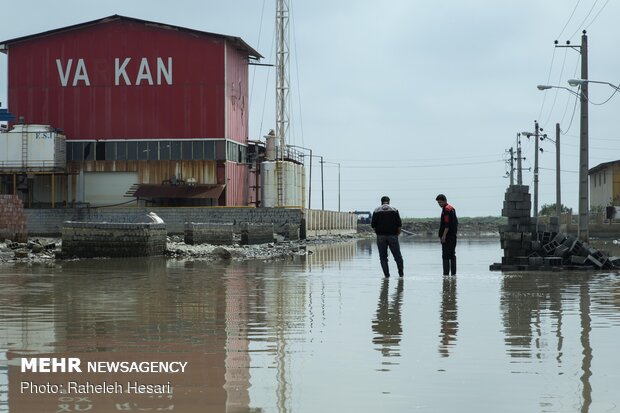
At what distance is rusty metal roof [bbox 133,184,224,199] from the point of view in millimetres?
59000

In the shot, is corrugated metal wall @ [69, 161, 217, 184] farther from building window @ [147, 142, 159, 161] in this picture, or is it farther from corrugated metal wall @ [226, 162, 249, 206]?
corrugated metal wall @ [226, 162, 249, 206]

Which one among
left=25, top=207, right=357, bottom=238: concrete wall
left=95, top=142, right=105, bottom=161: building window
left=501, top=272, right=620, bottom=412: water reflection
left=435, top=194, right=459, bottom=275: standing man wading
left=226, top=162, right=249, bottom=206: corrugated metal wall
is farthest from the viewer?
left=226, top=162, right=249, bottom=206: corrugated metal wall

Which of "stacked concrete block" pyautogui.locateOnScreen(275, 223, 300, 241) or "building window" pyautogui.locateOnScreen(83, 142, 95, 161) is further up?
"building window" pyautogui.locateOnScreen(83, 142, 95, 161)

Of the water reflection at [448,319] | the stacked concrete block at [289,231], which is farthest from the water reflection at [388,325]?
the stacked concrete block at [289,231]

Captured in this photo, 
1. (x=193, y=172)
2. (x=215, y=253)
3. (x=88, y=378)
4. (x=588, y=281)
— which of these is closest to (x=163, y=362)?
(x=88, y=378)

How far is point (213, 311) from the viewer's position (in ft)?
41.2

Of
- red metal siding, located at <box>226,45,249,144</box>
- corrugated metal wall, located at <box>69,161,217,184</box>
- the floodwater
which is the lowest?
the floodwater

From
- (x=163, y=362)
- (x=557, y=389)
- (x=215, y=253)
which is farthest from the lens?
(x=215, y=253)

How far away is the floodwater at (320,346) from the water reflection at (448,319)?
0.08ft

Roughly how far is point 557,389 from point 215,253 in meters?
25.6

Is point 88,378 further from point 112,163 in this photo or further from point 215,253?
point 112,163

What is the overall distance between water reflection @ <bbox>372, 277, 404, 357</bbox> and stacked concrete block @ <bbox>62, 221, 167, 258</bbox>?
18460mm

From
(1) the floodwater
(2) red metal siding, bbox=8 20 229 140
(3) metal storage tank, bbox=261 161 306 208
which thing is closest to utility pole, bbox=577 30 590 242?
(1) the floodwater

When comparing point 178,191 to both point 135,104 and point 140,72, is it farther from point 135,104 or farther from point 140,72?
point 140,72
